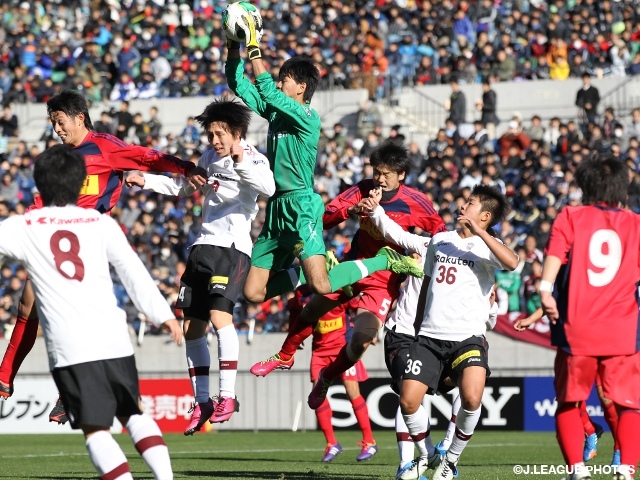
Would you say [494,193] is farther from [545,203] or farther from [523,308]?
[545,203]

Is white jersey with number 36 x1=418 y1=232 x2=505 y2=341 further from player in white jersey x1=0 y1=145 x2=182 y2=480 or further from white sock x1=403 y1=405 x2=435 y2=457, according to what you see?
player in white jersey x1=0 y1=145 x2=182 y2=480

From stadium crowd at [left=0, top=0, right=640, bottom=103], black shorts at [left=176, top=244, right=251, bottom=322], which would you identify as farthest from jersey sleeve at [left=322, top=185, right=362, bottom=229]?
stadium crowd at [left=0, top=0, right=640, bottom=103]

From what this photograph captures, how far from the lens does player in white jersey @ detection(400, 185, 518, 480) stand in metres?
9.84

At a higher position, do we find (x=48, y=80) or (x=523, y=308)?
(x=48, y=80)

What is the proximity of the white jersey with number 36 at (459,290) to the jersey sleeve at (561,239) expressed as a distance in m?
1.58

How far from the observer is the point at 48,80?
107 ft

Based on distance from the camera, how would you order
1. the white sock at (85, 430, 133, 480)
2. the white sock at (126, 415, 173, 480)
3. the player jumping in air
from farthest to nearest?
1. the player jumping in air
2. the white sock at (126, 415, 173, 480)
3. the white sock at (85, 430, 133, 480)

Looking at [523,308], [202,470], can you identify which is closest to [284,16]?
[523,308]

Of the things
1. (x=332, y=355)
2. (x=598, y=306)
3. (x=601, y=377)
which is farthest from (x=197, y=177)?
(x=332, y=355)

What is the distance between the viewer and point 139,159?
35.5 ft

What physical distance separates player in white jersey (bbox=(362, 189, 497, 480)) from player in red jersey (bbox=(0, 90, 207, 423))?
1.85m

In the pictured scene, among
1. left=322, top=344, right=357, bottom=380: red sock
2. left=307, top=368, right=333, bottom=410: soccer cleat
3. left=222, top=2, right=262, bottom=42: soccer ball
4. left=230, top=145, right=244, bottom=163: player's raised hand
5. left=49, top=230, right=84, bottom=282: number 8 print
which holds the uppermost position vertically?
left=222, top=2, right=262, bottom=42: soccer ball

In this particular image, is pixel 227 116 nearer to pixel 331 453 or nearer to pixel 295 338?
pixel 295 338

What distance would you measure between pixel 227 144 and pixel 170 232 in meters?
14.9
